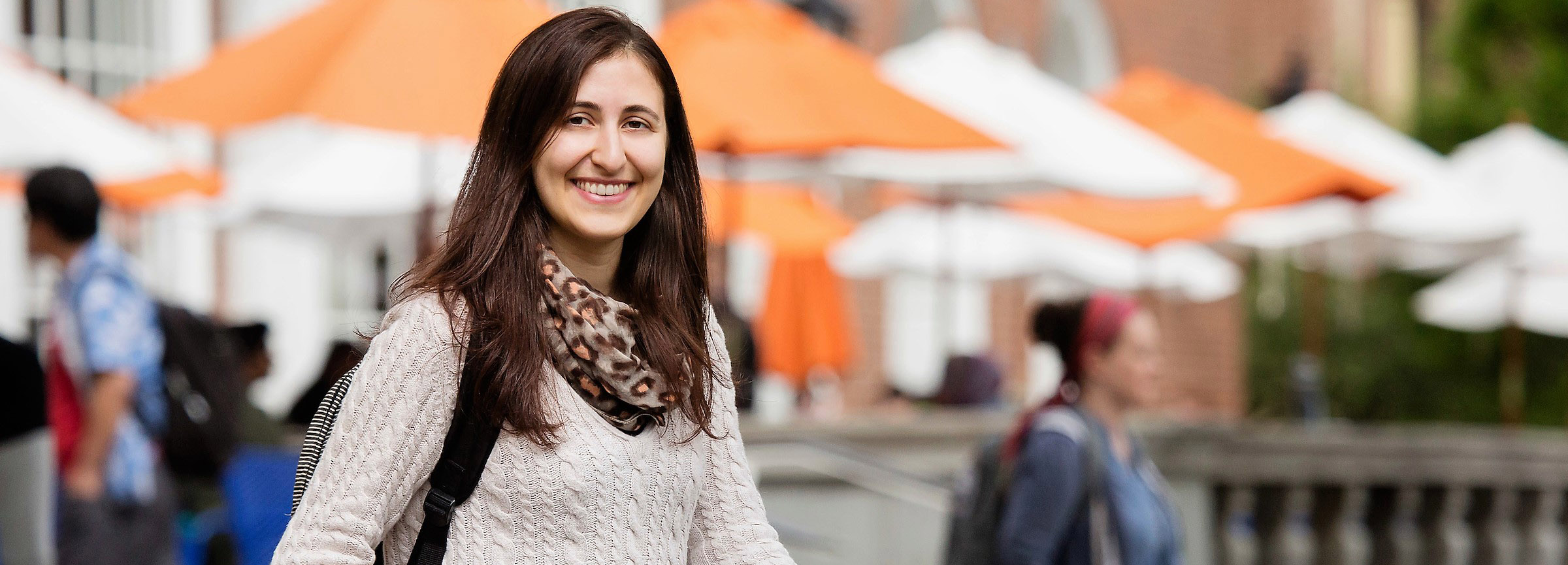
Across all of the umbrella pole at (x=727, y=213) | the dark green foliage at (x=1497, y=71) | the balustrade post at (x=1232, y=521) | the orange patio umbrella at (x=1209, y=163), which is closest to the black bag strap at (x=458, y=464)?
the umbrella pole at (x=727, y=213)

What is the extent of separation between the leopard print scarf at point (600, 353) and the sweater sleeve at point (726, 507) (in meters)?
0.16

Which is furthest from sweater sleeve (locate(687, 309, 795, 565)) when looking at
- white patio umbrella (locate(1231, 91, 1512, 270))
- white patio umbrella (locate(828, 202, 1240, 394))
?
white patio umbrella (locate(1231, 91, 1512, 270))

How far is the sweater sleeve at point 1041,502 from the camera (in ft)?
15.5

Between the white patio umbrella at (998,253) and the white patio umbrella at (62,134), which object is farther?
the white patio umbrella at (998,253)

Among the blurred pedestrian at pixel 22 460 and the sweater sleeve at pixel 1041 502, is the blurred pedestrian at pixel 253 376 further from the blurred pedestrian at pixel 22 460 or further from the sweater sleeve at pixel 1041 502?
the blurred pedestrian at pixel 22 460

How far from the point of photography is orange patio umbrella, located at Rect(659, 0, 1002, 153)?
7.57m

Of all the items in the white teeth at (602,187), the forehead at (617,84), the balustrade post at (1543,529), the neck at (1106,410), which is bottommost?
the balustrade post at (1543,529)

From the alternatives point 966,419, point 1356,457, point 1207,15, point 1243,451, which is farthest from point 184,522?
point 1207,15

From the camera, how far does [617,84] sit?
7.58ft

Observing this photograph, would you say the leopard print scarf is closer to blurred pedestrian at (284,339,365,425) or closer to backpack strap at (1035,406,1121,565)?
backpack strap at (1035,406,1121,565)

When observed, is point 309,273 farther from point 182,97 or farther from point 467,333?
point 467,333

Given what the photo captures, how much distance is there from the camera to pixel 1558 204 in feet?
48.6

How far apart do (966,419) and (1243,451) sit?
1215 millimetres

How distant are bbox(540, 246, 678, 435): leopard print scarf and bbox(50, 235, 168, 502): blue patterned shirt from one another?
3.54 meters
